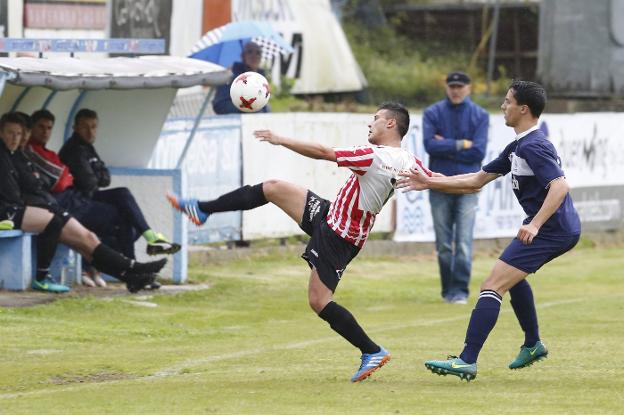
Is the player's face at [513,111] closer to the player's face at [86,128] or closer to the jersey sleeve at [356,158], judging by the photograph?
the jersey sleeve at [356,158]

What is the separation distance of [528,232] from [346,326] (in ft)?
4.36

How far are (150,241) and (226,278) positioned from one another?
212 centimetres

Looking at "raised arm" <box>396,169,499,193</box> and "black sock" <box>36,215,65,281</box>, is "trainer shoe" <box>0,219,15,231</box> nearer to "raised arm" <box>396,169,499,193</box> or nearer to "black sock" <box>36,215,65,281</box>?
"black sock" <box>36,215,65,281</box>

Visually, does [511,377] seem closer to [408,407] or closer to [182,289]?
[408,407]

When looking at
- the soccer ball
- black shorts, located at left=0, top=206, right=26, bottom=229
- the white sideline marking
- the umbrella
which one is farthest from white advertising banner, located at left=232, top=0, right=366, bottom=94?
the soccer ball

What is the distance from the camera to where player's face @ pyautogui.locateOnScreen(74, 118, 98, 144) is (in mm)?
15555

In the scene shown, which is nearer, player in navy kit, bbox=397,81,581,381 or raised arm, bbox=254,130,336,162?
raised arm, bbox=254,130,336,162

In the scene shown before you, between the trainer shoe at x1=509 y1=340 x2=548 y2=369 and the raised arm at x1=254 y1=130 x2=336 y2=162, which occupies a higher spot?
the raised arm at x1=254 y1=130 x2=336 y2=162

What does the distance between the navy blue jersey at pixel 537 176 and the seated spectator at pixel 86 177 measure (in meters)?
5.80

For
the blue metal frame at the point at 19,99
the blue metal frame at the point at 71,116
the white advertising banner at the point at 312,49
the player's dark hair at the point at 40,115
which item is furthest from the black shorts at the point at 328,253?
the white advertising banner at the point at 312,49

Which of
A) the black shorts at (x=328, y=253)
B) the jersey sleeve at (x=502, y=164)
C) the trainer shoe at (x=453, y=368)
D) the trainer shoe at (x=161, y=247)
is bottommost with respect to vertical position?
the trainer shoe at (x=161, y=247)

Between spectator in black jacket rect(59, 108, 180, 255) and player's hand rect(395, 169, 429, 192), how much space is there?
5517 millimetres

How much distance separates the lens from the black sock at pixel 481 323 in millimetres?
9781

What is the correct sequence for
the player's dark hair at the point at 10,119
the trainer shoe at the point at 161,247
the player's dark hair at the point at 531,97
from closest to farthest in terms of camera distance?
the player's dark hair at the point at 531,97
the player's dark hair at the point at 10,119
the trainer shoe at the point at 161,247
